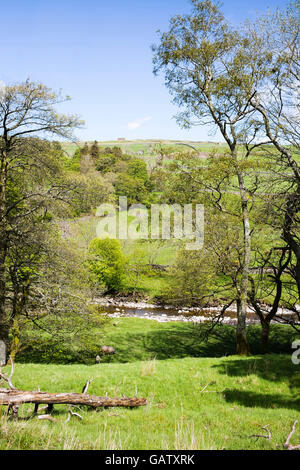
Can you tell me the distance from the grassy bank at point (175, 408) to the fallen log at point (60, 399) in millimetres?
212

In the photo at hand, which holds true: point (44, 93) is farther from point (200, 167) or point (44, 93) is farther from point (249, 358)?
point (249, 358)

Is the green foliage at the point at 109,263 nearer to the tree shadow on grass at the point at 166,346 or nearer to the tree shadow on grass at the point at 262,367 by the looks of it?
the tree shadow on grass at the point at 166,346

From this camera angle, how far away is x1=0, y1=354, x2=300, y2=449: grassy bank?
4855 millimetres

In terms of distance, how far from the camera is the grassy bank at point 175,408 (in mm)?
4855

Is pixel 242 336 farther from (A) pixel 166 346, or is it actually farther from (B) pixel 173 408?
(A) pixel 166 346

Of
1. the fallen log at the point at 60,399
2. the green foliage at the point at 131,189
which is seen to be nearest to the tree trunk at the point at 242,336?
the fallen log at the point at 60,399

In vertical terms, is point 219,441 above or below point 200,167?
below

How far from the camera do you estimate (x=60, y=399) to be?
274 inches

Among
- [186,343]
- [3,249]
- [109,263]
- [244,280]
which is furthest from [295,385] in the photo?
[109,263]

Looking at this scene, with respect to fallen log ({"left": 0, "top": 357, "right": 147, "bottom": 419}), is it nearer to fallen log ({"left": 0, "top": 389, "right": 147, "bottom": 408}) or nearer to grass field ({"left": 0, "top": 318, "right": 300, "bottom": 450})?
fallen log ({"left": 0, "top": 389, "right": 147, "bottom": 408})

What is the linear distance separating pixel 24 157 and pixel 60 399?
367 inches

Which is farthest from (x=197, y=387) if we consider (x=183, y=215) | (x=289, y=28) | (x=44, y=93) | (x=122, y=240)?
(x=122, y=240)

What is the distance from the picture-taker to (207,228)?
16.0 metres

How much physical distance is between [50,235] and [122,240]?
28.7 m
